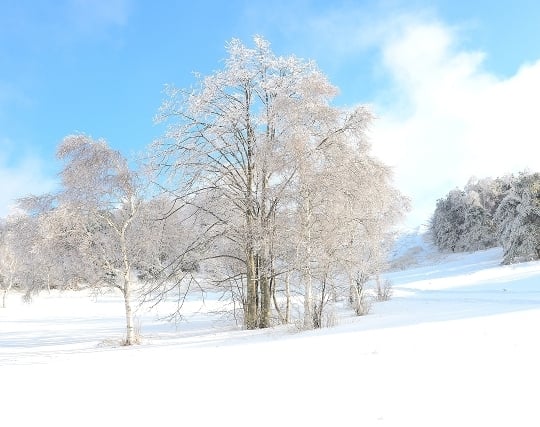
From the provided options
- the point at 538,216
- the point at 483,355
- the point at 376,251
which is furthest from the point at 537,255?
the point at 483,355

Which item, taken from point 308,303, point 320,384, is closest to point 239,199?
point 308,303

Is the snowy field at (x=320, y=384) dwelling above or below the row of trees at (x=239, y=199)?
below

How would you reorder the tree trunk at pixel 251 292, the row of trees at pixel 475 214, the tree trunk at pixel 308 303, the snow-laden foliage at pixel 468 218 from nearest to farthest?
the tree trunk at pixel 308 303, the tree trunk at pixel 251 292, the row of trees at pixel 475 214, the snow-laden foliage at pixel 468 218

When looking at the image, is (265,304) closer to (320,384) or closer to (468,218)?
(320,384)

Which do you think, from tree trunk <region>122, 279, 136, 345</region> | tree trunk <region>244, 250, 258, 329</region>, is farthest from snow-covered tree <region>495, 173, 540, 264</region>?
tree trunk <region>122, 279, 136, 345</region>

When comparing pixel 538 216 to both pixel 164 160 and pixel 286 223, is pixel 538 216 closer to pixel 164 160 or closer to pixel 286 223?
pixel 286 223

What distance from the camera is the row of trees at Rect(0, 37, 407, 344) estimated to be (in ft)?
43.0

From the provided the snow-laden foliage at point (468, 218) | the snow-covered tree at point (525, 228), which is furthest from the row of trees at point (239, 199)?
the snow-laden foliage at point (468, 218)

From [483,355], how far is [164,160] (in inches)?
451

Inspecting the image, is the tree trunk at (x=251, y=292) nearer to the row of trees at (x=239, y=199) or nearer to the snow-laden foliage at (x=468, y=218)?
the row of trees at (x=239, y=199)

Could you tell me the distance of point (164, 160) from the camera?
582 inches

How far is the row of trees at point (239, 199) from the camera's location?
13117 millimetres

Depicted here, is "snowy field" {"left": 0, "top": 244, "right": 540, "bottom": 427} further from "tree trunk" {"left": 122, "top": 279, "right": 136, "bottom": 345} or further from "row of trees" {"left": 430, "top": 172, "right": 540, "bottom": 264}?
"row of trees" {"left": 430, "top": 172, "right": 540, "bottom": 264}

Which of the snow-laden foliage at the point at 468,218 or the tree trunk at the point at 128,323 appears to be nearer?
the tree trunk at the point at 128,323
